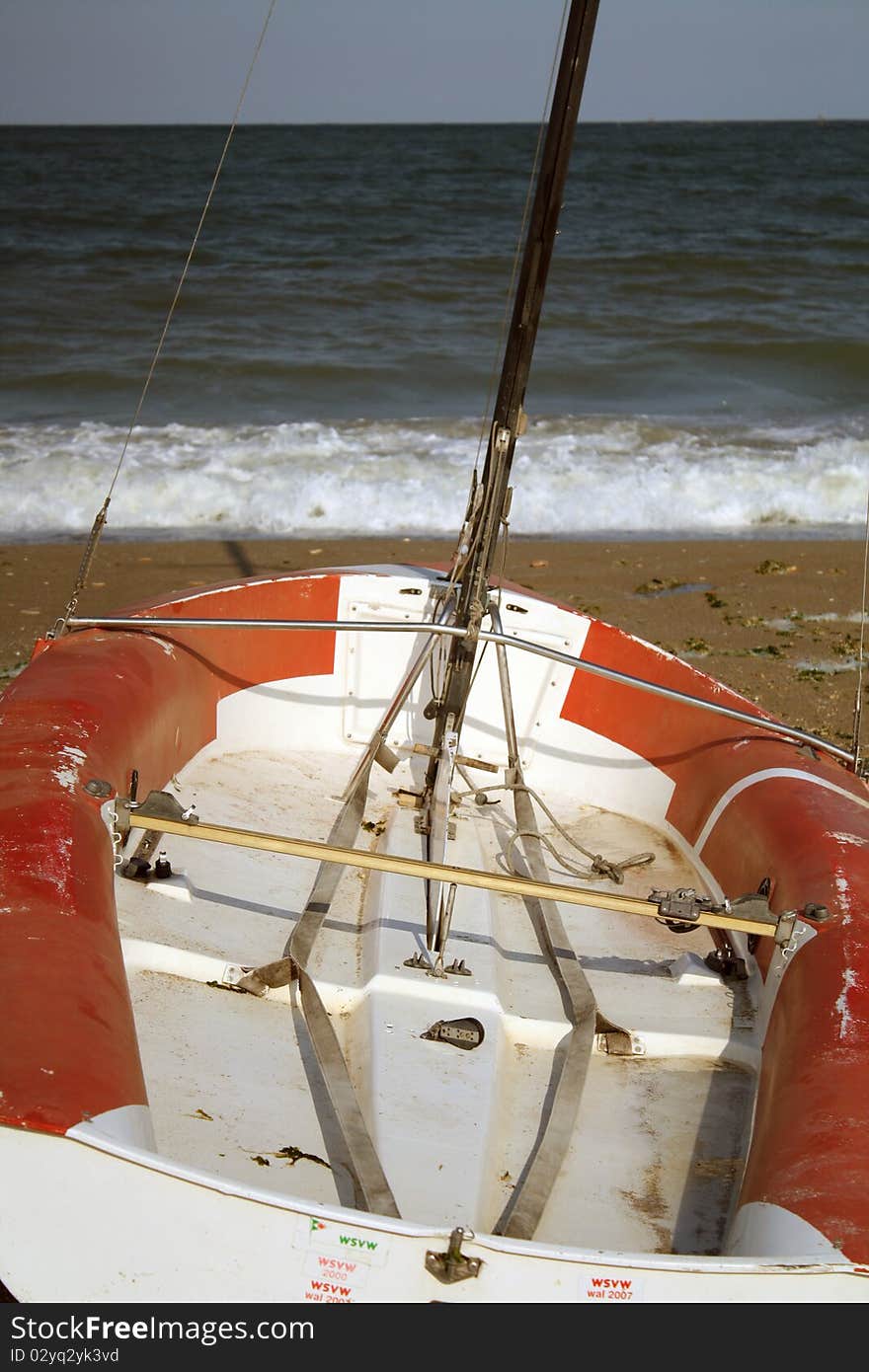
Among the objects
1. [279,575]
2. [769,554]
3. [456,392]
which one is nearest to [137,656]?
[279,575]

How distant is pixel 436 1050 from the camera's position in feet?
8.68

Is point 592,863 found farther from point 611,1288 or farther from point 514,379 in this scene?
point 611,1288

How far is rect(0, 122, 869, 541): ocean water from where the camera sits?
8.27 m

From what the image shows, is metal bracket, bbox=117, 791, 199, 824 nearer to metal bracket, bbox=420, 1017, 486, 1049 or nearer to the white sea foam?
metal bracket, bbox=420, 1017, 486, 1049

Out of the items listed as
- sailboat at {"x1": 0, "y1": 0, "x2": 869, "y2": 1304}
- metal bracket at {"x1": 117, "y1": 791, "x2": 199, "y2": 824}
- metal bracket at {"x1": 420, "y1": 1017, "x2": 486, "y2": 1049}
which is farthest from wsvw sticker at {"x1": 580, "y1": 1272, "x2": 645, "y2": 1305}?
metal bracket at {"x1": 117, "y1": 791, "x2": 199, "y2": 824}

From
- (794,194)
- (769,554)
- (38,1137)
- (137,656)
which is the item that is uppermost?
(794,194)

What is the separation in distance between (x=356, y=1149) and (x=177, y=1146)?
327mm

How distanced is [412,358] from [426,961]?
9.27m

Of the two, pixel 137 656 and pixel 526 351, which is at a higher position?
pixel 526 351

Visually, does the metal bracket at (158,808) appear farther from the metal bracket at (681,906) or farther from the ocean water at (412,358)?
the ocean water at (412,358)

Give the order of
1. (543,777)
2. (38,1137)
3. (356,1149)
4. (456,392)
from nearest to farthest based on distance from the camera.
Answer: (38,1137)
(356,1149)
(543,777)
(456,392)

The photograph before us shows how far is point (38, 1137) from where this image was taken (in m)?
1.89

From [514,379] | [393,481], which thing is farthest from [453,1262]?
[393,481]

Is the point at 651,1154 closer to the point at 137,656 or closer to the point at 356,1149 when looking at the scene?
the point at 356,1149
